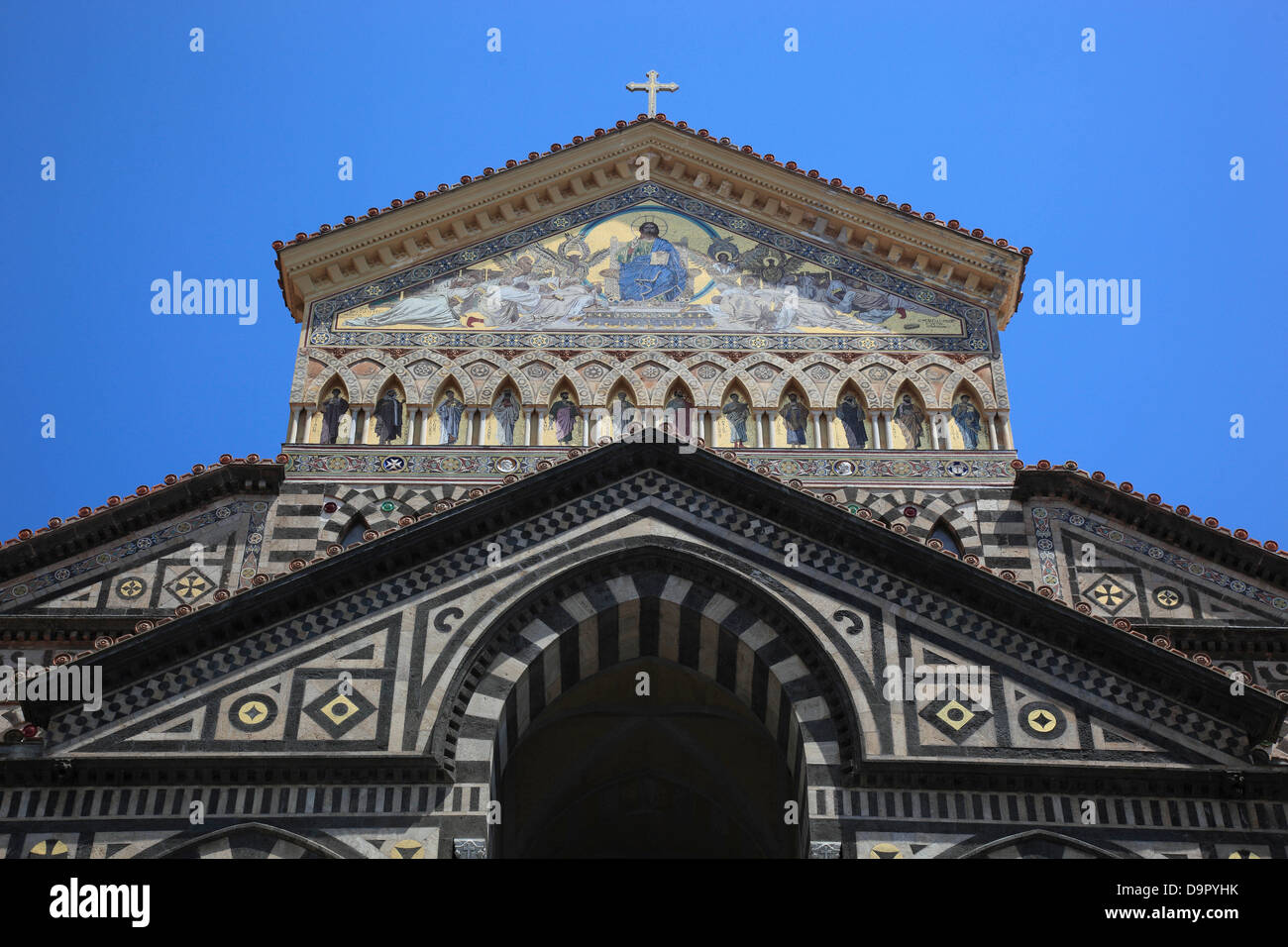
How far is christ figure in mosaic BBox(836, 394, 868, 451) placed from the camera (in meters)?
23.4

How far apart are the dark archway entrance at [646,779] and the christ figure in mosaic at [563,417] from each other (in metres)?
4.72

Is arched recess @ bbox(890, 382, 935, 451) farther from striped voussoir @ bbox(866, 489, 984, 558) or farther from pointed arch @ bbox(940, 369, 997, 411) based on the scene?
striped voussoir @ bbox(866, 489, 984, 558)

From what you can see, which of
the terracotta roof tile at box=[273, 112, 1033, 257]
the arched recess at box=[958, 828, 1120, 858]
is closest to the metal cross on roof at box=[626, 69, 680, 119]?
the terracotta roof tile at box=[273, 112, 1033, 257]

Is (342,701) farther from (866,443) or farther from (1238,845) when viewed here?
(866,443)

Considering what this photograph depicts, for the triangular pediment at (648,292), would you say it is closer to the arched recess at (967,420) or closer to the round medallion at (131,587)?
the arched recess at (967,420)

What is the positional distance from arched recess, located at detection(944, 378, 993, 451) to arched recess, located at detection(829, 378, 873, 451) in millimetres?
1152

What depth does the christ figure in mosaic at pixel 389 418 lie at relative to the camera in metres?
23.4

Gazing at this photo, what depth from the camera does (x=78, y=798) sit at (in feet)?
50.4

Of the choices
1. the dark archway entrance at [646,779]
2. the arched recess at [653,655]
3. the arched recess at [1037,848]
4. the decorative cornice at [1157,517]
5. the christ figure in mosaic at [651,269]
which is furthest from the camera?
the christ figure in mosaic at [651,269]

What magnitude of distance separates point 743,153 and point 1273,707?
13.5 metres

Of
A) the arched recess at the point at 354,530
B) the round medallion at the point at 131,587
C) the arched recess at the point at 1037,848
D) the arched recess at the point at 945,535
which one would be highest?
the arched recess at the point at 354,530

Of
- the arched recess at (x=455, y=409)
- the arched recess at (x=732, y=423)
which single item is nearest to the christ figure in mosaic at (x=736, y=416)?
the arched recess at (x=732, y=423)
